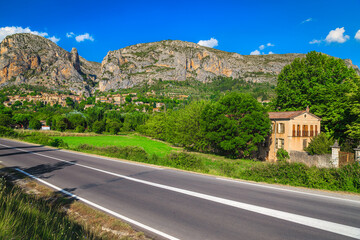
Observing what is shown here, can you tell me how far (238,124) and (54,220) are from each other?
1215 inches

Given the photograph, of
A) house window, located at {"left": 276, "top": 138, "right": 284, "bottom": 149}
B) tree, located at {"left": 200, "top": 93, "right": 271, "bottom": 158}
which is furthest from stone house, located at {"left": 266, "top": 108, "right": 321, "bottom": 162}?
tree, located at {"left": 200, "top": 93, "right": 271, "bottom": 158}

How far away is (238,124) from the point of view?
1296 inches

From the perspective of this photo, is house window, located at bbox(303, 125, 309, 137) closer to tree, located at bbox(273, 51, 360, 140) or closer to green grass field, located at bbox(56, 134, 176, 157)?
tree, located at bbox(273, 51, 360, 140)

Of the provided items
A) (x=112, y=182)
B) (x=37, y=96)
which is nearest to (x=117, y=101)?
(x=37, y=96)

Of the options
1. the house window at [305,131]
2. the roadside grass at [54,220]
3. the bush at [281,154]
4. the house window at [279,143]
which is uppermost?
the house window at [305,131]

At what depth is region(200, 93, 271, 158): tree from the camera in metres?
31.8

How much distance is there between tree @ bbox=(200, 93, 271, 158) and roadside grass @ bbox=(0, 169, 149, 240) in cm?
2715

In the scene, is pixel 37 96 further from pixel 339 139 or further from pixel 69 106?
pixel 339 139

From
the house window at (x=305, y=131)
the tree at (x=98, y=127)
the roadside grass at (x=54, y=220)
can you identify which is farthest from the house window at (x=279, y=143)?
the tree at (x=98, y=127)

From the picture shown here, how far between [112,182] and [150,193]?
110 inches

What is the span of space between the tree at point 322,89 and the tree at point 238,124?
24.5 ft

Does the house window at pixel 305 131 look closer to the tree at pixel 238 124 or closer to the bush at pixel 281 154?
the bush at pixel 281 154

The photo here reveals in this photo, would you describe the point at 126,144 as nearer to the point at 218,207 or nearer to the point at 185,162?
the point at 185,162

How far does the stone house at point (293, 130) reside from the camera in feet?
107
